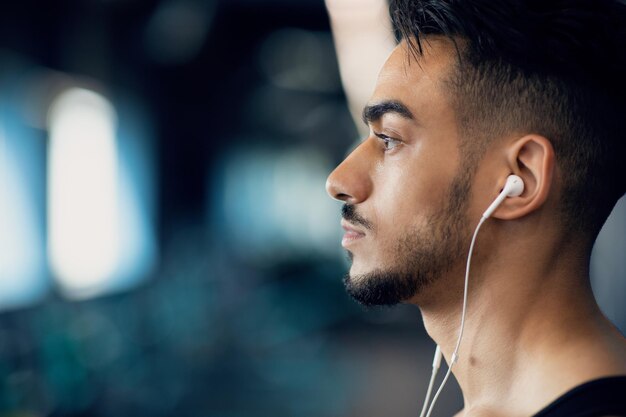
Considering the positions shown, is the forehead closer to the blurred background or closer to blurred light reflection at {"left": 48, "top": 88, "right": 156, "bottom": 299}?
the blurred background

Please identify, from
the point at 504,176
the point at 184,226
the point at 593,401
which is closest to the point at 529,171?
the point at 504,176

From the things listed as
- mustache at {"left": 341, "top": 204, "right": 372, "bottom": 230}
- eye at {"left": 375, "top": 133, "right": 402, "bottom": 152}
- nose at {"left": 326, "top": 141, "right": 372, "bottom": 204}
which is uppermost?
eye at {"left": 375, "top": 133, "right": 402, "bottom": 152}

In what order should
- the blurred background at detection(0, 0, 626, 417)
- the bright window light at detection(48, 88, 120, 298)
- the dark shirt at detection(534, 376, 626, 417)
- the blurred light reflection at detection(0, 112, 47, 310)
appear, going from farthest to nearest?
the bright window light at detection(48, 88, 120, 298) < the blurred background at detection(0, 0, 626, 417) < the blurred light reflection at detection(0, 112, 47, 310) < the dark shirt at detection(534, 376, 626, 417)

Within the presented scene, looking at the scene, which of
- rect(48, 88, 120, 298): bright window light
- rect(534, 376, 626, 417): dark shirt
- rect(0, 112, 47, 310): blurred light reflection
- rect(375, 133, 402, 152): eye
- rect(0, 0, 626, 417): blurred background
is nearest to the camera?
rect(534, 376, 626, 417): dark shirt

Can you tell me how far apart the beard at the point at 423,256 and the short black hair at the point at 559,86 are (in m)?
0.10

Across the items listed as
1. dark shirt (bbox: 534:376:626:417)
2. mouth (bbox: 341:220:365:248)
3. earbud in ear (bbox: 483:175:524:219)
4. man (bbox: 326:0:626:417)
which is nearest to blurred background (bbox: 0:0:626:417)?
mouth (bbox: 341:220:365:248)

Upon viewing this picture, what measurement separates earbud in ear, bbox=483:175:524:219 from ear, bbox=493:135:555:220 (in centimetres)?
1

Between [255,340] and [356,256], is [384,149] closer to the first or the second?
[356,256]

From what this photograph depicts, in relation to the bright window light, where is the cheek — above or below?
below

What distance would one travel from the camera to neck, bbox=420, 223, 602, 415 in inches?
46.2

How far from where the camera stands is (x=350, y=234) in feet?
4.47

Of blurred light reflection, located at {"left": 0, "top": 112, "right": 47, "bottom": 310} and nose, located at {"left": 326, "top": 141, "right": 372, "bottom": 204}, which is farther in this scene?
blurred light reflection, located at {"left": 0, "top": 112, "right": 47, "bottom": 310}

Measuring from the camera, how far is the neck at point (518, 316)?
3.85ft

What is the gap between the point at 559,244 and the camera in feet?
3.99
